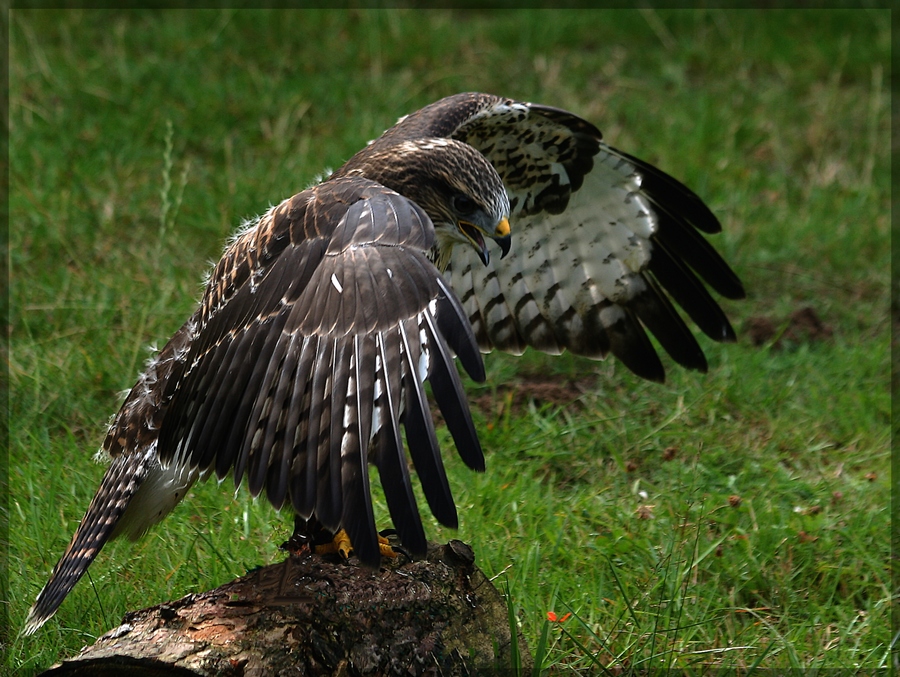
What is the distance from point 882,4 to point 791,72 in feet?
3.67

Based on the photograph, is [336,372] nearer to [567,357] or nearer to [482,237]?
[482,237]

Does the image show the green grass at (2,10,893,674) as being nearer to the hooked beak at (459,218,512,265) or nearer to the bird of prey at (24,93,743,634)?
the bird of prey at (24,93,743,634)

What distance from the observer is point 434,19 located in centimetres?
817

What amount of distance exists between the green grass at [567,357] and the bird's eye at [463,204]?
3.94ft

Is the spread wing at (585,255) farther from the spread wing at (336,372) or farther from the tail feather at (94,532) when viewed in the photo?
the tail feather at (94,532)

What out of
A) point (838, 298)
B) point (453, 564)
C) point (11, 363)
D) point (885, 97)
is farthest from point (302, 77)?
point (453, 564)

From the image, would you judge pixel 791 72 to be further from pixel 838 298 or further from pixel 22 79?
pixel 22 79

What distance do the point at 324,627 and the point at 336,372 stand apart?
67 centimetres

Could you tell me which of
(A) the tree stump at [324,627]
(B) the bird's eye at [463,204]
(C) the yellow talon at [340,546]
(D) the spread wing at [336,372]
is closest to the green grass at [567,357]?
(A) the tree stump at [324,627]

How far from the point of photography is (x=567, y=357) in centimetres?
555

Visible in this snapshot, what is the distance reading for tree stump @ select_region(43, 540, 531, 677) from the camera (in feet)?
8.71

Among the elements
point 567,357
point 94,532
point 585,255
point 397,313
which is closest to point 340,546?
point 94,532

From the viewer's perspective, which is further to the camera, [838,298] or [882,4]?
[882,4]

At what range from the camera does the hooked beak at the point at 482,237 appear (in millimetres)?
3707
